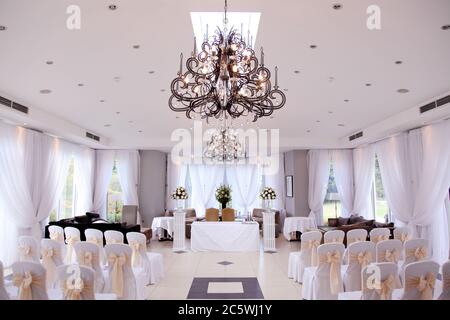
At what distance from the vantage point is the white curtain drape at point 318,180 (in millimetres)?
10273

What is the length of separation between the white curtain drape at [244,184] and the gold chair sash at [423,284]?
358 inches

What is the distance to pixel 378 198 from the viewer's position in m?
9.09

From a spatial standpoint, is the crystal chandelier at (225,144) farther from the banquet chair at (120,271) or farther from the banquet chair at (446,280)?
the banquet chair at (446,280)

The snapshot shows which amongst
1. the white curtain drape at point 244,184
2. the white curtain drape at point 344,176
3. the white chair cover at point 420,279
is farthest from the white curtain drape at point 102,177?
the white chair cover at point 420,279

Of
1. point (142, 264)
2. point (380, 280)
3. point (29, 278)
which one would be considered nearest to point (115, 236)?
point (142, 264)

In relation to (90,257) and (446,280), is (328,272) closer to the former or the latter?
(446,280)

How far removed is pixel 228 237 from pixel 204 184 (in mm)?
4423

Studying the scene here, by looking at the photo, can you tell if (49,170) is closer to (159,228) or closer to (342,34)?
(159,228)

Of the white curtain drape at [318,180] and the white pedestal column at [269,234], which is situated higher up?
the white curtain drape at [318,180]

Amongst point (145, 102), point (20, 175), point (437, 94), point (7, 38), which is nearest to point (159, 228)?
point (20, 175)

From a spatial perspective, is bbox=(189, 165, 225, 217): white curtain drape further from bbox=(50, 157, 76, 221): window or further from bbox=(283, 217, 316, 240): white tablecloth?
bbox=(50, 157, 76, 221): window

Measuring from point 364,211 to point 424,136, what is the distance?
372 centimetres

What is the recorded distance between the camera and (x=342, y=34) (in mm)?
3156

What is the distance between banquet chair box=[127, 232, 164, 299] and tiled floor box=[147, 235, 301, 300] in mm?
159
